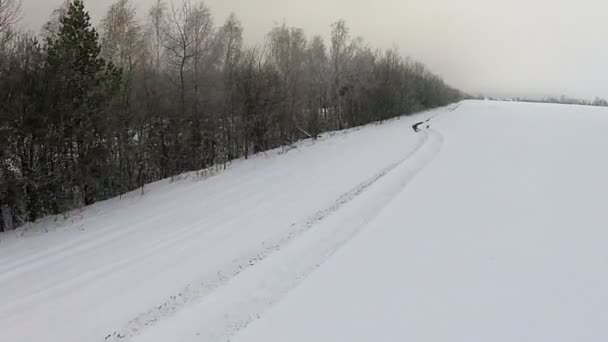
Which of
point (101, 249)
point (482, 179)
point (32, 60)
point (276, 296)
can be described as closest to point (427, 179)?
point (482, 179)

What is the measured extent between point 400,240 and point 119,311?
177 inches

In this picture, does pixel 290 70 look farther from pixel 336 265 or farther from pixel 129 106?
pixel 336 265

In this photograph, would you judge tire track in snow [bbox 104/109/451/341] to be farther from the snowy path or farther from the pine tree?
the pine tree

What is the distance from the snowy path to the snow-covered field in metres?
0.03

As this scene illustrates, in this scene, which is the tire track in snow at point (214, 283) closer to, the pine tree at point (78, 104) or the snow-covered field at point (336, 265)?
the snow-covered field at point (336, 265)

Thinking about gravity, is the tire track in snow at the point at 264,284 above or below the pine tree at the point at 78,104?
below

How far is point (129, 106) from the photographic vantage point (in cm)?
1822

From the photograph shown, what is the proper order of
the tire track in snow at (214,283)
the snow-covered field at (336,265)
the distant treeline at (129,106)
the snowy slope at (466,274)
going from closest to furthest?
the snowy slope at (466,274), the snow-covered field at (336,265), the tire track in snow at (214,283), the distant treeline at (129,106)

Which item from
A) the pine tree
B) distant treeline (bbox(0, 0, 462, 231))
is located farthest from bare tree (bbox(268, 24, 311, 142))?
the pine tree

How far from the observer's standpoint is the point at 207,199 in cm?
1221

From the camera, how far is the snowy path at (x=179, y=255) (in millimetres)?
5004

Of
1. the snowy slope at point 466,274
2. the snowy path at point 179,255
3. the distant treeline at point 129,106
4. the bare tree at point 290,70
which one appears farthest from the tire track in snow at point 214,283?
the bare tree at point 290,70

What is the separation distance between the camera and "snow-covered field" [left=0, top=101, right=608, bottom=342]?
178 inches

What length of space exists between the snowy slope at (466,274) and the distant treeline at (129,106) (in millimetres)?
10335
